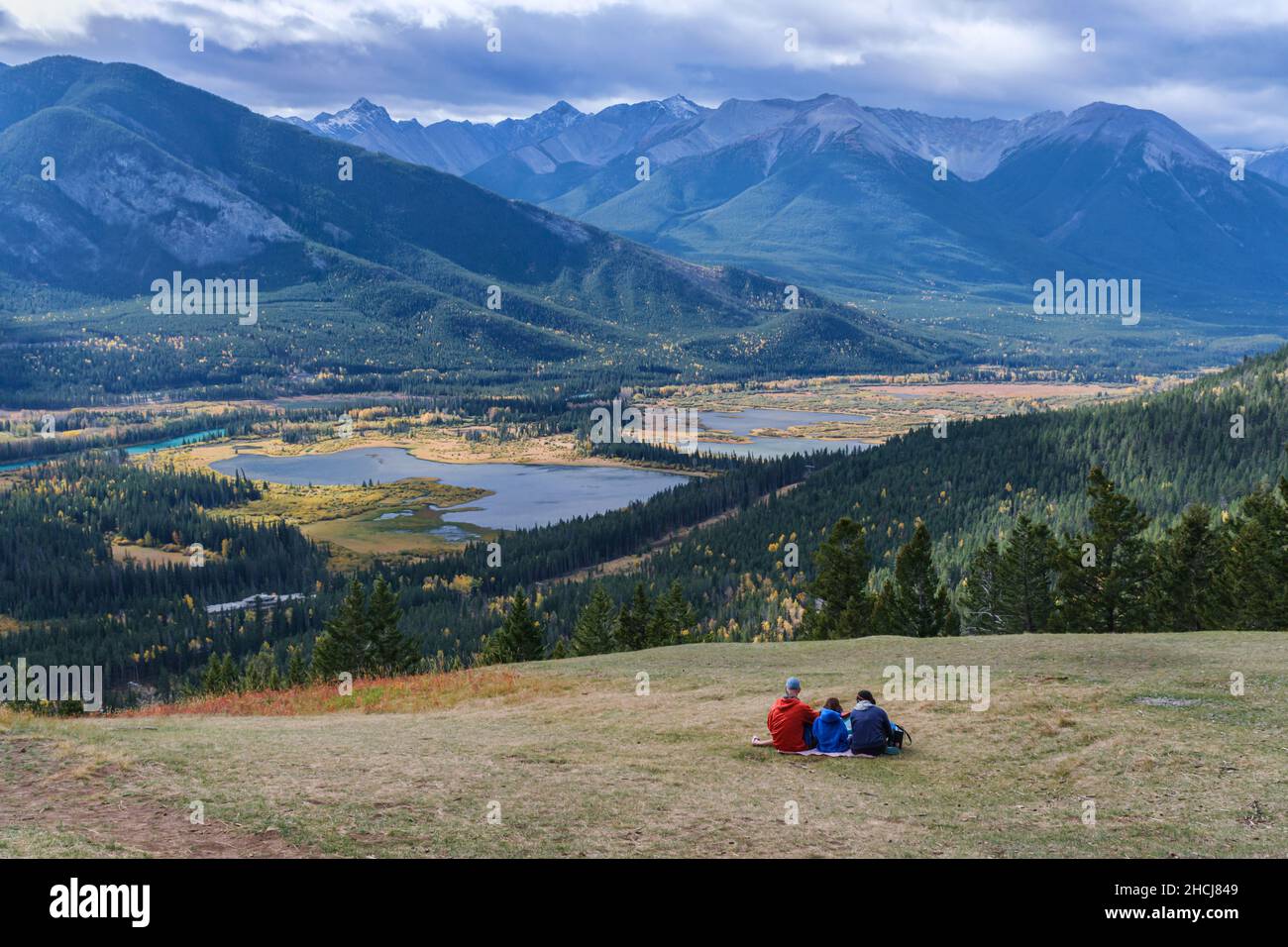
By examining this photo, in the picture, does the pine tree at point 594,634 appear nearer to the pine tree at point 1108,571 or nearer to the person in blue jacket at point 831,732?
the pine tree at point 1108,571

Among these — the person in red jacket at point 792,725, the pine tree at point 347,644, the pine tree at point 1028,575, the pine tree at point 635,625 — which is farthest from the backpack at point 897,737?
the pine tree at point 635,625

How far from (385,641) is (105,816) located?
A: 58.8 m

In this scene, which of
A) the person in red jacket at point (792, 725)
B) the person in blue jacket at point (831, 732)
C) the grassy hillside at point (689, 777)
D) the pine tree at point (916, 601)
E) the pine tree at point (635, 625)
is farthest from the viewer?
the pine tree at point (635, 625)

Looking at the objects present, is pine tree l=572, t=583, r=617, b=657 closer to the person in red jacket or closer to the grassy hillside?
the grassy hillside

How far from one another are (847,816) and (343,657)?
62.7m

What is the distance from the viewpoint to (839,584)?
88.1m

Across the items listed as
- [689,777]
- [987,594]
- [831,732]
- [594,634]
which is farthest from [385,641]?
[689,777]

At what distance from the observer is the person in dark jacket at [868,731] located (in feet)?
98.0

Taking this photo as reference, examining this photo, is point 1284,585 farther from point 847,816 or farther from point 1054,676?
point 847,816

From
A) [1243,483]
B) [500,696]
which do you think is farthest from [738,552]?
[500,696]

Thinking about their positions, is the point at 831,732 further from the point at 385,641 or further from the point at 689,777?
the point at 385,641

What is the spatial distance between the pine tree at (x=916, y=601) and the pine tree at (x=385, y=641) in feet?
130

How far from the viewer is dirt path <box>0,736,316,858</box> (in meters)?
20.1
